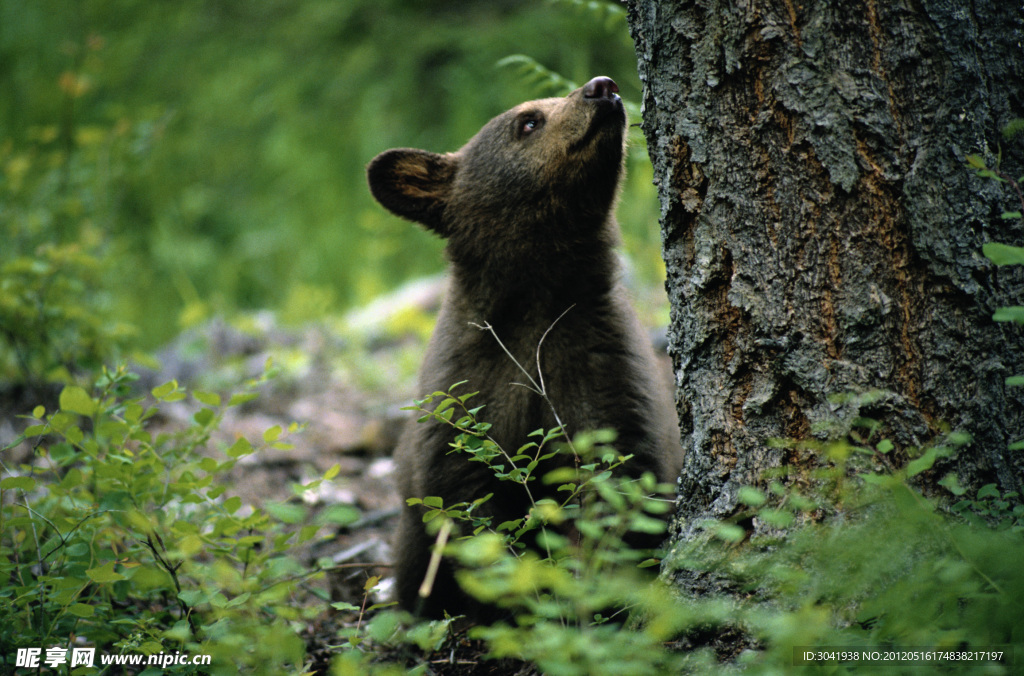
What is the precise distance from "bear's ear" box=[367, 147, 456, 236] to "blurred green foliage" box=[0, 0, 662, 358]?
11.3 feet

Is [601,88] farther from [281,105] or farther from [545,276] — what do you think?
[281,105]

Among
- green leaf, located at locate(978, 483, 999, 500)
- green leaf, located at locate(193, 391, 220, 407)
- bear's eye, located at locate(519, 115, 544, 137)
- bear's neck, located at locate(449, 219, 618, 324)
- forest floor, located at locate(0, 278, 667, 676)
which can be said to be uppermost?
bear's eye, located at locate(519, 115, 544, 137)

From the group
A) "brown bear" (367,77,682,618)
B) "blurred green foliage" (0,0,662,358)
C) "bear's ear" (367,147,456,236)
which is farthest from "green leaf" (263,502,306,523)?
"blurred green foliage" (0,0,662,358)

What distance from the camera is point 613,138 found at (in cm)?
312

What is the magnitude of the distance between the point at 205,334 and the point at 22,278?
3064 millimetres

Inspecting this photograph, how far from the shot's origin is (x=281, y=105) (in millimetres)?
8383

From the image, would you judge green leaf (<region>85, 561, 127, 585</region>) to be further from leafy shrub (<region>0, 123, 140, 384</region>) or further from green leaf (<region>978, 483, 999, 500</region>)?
green leaf (<region>978, 483, 999, 500</region>)

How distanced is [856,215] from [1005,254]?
1.64ft

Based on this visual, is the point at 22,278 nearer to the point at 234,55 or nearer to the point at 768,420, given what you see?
the point at 768,420

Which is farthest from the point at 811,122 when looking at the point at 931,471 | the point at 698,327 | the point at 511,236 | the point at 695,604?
the point at 511,236

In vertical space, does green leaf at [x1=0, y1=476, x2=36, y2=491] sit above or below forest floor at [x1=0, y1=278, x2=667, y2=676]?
above

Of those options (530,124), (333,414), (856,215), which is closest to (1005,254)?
(856,215)

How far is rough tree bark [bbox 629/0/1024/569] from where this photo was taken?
1.86m

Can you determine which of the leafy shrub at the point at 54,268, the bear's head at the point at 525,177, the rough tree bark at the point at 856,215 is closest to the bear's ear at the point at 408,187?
the bear's head at the point at 525,177
